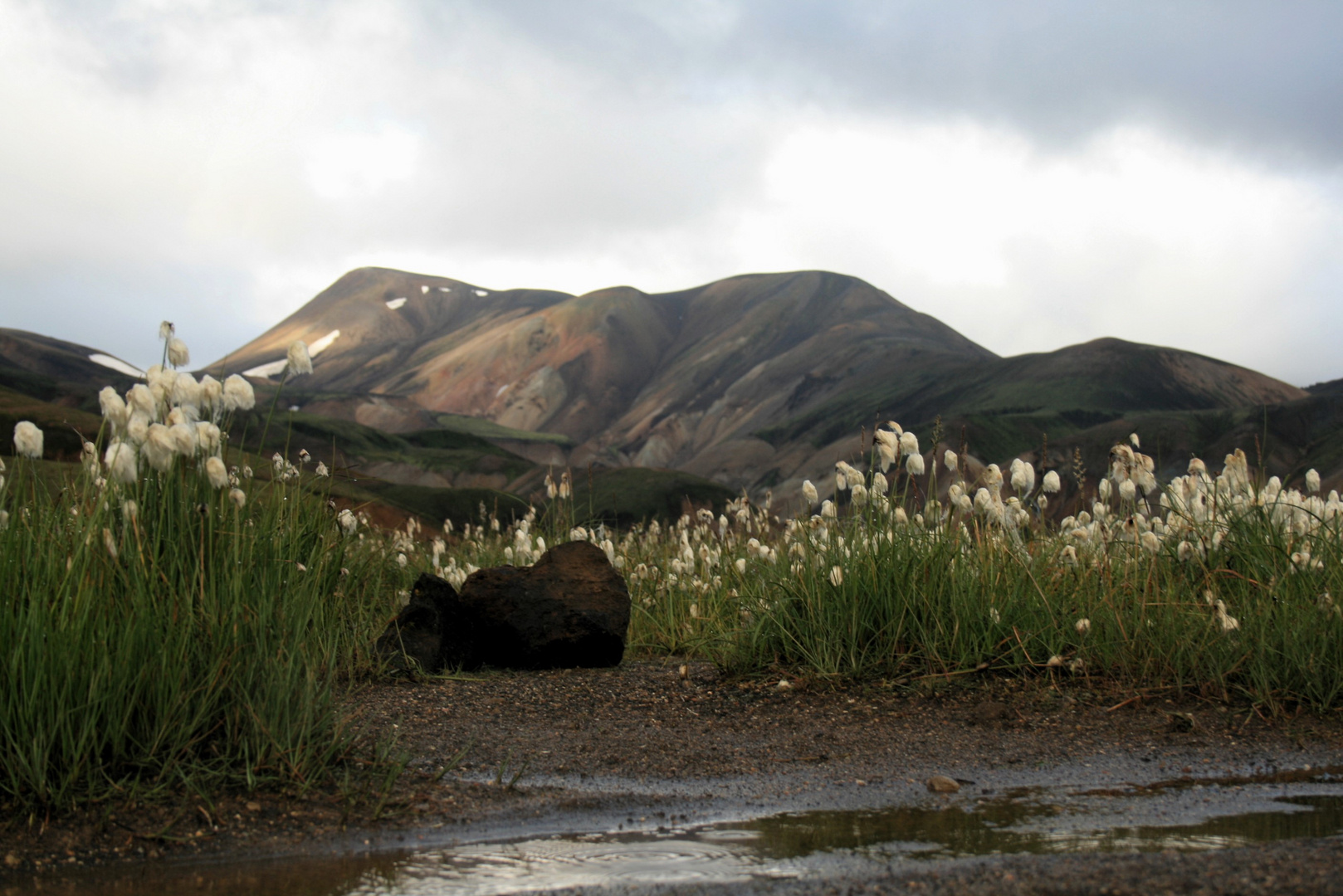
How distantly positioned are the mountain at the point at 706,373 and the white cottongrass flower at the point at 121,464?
26644mm

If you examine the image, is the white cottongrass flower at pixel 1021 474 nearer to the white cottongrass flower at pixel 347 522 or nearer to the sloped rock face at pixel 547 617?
the sloped rock face at pixel 547 617

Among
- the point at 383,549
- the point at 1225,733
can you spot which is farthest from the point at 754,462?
the point at 1225,733

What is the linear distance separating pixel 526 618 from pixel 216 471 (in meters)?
3.34

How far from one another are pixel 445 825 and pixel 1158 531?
17.6 ft

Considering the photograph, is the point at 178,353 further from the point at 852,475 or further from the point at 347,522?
the point at 852,475

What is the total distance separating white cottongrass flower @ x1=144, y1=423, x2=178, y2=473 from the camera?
11.4 feet

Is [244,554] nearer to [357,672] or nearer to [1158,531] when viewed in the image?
[357,672]

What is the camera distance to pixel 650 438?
69750mm

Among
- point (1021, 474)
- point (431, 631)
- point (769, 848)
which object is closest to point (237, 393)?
point (769, 848)

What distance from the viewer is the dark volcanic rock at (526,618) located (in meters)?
6.54

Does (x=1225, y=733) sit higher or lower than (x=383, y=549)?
lower

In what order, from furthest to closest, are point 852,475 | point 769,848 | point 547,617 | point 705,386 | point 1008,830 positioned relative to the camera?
point 705,386 < point 547,617 < point 852,475 < point 1008,830 < point 769,848

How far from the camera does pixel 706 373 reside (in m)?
79.5

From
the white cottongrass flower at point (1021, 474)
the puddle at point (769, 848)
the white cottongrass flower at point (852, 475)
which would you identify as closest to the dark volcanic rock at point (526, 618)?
the white cottongrass flower at point (852, 475)
